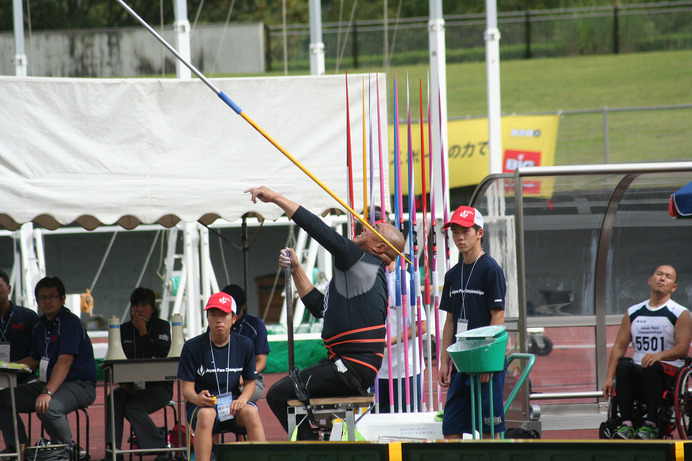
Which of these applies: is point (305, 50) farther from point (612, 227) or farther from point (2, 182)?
point (2, 182)

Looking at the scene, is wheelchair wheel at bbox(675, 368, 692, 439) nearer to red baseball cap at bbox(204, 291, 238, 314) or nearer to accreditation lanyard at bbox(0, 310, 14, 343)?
red baseball cap at bbox(204, 291, 238, 314)

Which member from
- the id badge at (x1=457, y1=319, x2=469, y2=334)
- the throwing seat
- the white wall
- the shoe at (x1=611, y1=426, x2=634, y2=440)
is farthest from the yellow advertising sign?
the throwing seat

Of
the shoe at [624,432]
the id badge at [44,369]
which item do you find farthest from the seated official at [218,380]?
the shoe at [624,432]

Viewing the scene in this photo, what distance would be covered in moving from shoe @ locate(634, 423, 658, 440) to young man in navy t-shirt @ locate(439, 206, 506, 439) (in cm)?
160

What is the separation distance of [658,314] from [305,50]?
1864 centimetres

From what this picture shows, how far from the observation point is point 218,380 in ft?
20.2

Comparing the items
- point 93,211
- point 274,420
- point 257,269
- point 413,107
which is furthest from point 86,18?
point 93,211

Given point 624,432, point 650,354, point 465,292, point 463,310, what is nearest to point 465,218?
point 465,292

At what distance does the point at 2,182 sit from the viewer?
624 cm

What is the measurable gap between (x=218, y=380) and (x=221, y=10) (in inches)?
1027

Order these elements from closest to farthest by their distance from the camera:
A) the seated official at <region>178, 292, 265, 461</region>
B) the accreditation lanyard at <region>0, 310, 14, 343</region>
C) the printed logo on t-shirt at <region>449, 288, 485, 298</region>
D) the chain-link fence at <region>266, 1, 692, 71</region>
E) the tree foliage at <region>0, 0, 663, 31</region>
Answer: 1. the printed logo on t-shirt at <region>449, 288, 485, 298</region>
2. the seated official at <region>178, 292, 265, 461</region>
3. the accreditation lanyard at <region>0, 310, 14, 343</region>
4. the chain-link fence at <region>266, 1, 692, 71</region>
5. the tree foliage at <region>0, 0, 663, 31</region>

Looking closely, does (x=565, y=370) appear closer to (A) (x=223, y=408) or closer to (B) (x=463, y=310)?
(B) (x=463, y=310)

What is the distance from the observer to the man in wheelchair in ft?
22.0

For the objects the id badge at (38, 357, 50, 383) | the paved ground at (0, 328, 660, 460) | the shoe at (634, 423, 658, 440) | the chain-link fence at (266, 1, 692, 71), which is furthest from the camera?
the chain-link fence at (266, 1, 692, 71)
